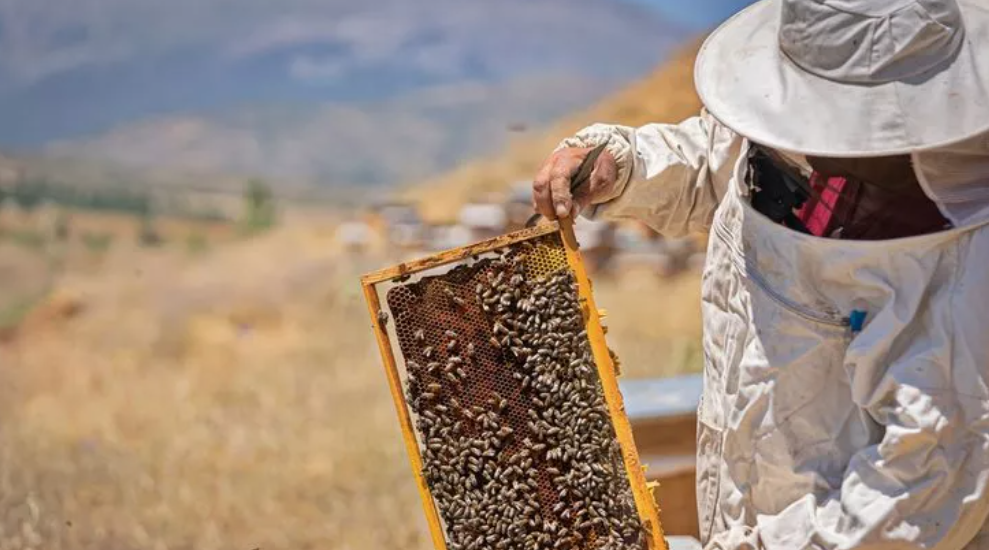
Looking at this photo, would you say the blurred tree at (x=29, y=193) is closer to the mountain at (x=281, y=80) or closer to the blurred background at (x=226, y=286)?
the blurred background at (x=226, y=286)

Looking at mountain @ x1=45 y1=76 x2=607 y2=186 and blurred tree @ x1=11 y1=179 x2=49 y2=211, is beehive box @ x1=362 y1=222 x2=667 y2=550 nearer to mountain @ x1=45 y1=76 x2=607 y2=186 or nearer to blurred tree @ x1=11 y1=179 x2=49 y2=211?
blurred tree @ x1=11 y1=179 x2=49 y2=211

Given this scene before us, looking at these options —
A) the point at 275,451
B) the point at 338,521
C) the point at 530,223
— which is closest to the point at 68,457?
the point at 275,451

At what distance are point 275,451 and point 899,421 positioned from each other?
19.1 feet

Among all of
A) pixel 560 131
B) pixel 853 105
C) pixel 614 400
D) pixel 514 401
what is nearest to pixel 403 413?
pixel 514 401

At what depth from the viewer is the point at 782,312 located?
280 centimetres

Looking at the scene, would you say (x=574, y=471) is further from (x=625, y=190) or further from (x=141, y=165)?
(x=141, y=165)

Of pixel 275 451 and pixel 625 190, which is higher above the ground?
pixel 625 190

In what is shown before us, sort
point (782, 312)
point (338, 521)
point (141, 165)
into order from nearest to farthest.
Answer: point (782, 312) < point (338, 521) < point (141, 165)

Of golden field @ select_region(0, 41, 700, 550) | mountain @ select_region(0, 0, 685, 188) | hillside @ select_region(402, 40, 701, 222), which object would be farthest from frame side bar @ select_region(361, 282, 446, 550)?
mountain @ select_region(0, 0, 685, 188)

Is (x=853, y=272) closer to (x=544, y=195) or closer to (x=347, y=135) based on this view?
(x=544, y=195)

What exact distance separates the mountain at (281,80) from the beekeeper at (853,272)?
118ft

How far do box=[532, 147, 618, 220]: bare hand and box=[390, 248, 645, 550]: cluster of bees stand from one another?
0.57ft

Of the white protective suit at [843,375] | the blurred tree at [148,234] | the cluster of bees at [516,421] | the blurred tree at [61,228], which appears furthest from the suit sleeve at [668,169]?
the blurred tree at [61,228]

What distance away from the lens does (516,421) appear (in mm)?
3129
